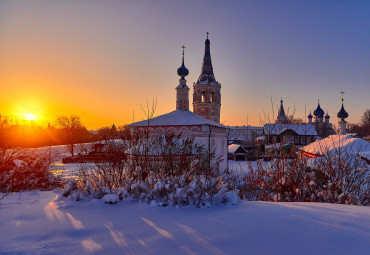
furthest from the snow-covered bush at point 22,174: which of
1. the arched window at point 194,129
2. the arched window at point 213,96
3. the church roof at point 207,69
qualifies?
the church roof at point 207,69

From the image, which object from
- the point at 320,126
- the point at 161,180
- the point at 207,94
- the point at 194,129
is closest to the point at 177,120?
the point at 194,129

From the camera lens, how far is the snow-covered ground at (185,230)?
2.57 metres

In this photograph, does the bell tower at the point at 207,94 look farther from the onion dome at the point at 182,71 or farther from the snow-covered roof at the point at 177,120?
the snow-covered roof at the point at 177,120

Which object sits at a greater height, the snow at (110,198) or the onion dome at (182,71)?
the onion dome at (182,71)

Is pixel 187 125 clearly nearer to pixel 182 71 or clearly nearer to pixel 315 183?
pixel 182 71

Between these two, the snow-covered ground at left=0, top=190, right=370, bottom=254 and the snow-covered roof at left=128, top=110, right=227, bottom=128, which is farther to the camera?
the snow-covered roof at left=128, top=110, right=227, bottom=128

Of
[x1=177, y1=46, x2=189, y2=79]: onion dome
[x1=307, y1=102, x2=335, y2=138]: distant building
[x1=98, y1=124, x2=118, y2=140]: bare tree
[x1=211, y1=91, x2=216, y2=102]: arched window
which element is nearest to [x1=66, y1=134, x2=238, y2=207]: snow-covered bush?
[x1=98, y1=124, x2=118, y2=140]: bare tree

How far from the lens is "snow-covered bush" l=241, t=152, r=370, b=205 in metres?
5.22

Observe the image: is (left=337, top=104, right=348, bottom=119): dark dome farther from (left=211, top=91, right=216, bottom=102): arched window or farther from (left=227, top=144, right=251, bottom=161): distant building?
(left=211, top=91, right=216, bottom=102): arched window

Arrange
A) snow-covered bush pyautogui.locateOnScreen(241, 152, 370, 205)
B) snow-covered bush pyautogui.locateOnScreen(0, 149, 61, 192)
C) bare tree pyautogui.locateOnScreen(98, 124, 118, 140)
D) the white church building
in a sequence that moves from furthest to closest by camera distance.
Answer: the white church building → bare tree pyautogui.locateOnScreen(98, 124, 118, 140) → snow-covered bush pyautogui.locateOnScreen(0, 149, 61, 192) → snow-covered bush pyautogui.locateOnScreen(241, 152, 370, 205)

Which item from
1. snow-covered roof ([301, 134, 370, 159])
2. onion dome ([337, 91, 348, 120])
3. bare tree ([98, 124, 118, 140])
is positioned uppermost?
onion dome ([337, 91, 348, 120])

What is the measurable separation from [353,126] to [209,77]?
5356cm

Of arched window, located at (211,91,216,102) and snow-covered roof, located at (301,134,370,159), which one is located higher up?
arched window, located at (211,91,216,102)

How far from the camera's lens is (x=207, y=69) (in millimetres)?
32094
